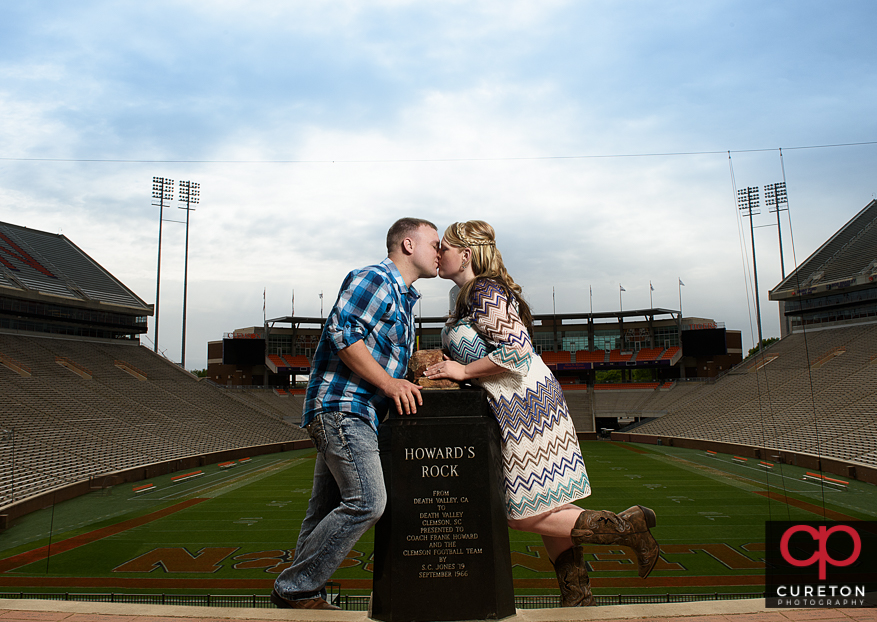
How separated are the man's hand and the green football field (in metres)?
7.13

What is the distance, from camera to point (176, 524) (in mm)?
13883

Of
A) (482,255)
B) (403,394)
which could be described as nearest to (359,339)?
(403,394)

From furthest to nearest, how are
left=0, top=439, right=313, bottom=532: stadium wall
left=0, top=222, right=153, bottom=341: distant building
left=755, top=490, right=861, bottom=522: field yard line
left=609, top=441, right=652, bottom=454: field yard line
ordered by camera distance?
left=0, top=222, right=153, bottom=341: distant building, left=609, top=441, right=652, bottom=454: field yard line, left=0, top=439, right=313, bottom=532: stadium wall, left=755, top=490, right=861, bottom=522: field yard line

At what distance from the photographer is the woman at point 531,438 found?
3045 millimetres

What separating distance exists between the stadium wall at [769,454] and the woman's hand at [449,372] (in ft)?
31.5

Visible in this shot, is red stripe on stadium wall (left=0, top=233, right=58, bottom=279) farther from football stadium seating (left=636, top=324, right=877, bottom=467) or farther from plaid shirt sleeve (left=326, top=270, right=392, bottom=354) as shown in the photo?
plaid shirt sleeve (left=326, top=270, right=392, bottom=354)

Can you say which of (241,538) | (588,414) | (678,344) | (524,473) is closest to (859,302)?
(678,344)

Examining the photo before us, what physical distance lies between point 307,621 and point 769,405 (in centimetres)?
3185

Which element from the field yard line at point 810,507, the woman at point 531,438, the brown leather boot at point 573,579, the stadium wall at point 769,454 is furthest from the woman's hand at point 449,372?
the field yard line at point 810,507

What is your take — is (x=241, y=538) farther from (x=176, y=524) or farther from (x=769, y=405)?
(x=769, y=405)

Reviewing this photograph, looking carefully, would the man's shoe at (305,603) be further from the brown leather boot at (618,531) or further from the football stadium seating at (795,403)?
the football stadium seating at (795,403)

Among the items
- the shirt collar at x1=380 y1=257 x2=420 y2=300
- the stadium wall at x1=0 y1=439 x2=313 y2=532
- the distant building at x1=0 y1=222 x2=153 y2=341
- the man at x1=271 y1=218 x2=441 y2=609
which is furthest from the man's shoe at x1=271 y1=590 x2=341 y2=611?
the distant building at x1=0 y1=222 x2=153 y2=341

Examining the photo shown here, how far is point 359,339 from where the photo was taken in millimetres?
2775

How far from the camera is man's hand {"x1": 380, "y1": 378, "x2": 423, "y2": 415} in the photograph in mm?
2795
